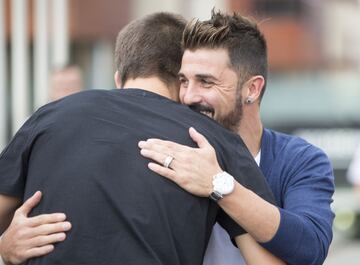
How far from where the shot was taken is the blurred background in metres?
11.6

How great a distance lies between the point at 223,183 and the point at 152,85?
1.44 ft

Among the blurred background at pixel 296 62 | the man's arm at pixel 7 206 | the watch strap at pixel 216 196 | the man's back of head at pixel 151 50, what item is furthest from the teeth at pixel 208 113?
the blurred background at pixel 296 62

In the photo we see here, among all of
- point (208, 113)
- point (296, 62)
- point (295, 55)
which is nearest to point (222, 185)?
point (208, 113)

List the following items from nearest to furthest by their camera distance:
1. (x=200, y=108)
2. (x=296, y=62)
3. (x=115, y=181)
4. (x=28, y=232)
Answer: (x=115, y=181)
(x=28, y=232)
(x=200, y=108)
(x=296, y=62)

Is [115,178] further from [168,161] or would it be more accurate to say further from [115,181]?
[168,161]

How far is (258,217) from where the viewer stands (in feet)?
9.39

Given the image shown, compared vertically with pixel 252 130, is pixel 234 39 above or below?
above

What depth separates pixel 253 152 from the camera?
3410 mm

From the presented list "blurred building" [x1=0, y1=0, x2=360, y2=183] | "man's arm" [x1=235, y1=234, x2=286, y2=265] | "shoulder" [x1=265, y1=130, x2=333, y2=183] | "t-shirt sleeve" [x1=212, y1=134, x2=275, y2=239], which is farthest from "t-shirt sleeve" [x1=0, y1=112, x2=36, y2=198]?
"blurred building" [x1=0, y1=0, x2=360, y2=183]

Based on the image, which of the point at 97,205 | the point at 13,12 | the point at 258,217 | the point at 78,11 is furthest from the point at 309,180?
the point at 78,11

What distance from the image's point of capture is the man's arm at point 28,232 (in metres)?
2.82

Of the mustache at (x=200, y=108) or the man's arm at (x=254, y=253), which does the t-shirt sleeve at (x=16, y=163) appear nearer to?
the mustache at (x=200, y=108)

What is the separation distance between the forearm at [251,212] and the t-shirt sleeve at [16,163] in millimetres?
653

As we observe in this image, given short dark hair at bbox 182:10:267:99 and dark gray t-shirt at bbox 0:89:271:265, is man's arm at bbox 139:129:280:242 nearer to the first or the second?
dark gray t-shirt at bbox 0:89:271:265
